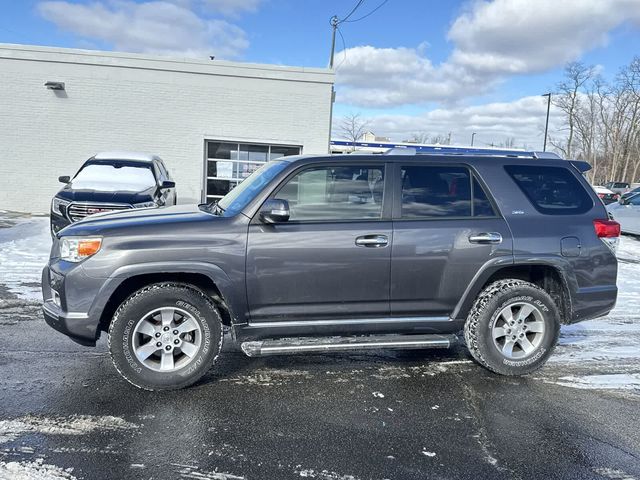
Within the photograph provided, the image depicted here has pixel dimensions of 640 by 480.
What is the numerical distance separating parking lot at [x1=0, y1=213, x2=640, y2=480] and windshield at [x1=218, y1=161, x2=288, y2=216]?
145 cm

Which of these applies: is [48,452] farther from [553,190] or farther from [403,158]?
[553,190]

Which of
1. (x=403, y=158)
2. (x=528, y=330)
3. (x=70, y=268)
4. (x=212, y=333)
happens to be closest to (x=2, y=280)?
(x=70, y=268)

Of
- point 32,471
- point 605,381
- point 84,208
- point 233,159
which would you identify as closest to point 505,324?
point 605,381

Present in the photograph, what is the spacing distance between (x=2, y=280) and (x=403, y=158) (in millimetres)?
6233

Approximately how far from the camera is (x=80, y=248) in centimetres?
371

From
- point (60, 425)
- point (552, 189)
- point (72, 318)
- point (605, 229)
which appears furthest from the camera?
point (552, 189)

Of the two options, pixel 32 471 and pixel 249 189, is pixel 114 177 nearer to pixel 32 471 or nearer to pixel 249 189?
pixel 249 189

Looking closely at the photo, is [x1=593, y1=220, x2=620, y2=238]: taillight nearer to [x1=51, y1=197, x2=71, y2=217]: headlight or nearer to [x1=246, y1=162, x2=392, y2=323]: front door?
[x1=246, y1=162, x2=392, y2=323]: front door

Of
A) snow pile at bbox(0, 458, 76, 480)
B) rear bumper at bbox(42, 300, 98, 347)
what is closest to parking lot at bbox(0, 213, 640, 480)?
snow pile at bbox(0, 458, 76, 480)

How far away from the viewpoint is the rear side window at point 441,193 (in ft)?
13.8

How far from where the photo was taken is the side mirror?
3.74m

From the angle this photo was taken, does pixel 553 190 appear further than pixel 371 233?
Yes

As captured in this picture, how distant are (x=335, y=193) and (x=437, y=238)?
3.09 feet

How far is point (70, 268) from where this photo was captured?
12.2 ft
